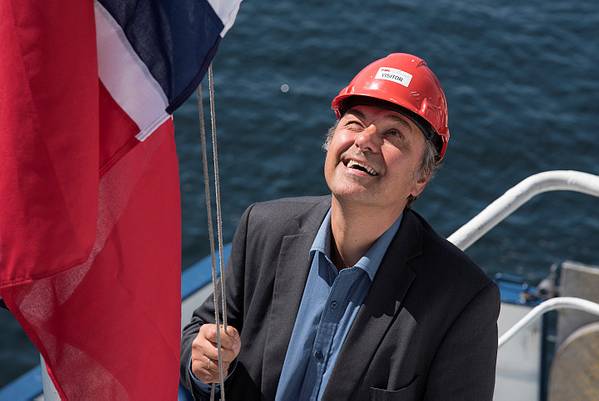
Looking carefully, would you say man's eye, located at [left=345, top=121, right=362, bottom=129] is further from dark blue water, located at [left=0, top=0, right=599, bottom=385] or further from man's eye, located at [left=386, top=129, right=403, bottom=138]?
dark blue water, located at [left=0, top=0, right=599, bottom=385]

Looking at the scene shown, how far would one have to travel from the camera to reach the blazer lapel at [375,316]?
2.75 metres

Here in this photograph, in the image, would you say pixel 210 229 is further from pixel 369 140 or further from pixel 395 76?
pixel 395 76

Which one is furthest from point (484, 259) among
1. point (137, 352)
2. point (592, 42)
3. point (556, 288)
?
point (137, 352)

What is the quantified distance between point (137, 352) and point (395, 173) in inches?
36.4

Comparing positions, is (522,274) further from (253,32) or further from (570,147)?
(253,32)

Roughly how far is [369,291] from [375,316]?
0.26 feet

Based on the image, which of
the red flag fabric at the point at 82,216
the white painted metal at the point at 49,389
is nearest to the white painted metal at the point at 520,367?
the red flag fabric at the point at 82,216

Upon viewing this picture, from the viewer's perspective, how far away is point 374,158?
→ 273cm

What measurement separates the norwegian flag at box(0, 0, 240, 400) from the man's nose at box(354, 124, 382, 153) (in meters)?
0.65

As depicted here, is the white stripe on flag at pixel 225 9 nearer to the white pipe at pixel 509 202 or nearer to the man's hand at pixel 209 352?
the man's hand at pixel 209 352

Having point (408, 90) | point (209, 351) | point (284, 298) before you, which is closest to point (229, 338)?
point (209, 351)

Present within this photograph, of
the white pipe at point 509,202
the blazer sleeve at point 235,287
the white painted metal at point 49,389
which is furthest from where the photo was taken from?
→ the white pipe at point 509,202

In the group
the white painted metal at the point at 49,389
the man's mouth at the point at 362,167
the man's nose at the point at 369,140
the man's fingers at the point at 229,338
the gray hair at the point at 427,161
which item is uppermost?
the man's nose at the point at 369,140

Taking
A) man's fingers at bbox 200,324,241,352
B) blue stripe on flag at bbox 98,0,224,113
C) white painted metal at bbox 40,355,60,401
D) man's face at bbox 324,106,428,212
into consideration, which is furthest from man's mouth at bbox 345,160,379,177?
white painted metal at bbox 40,355,60,401
